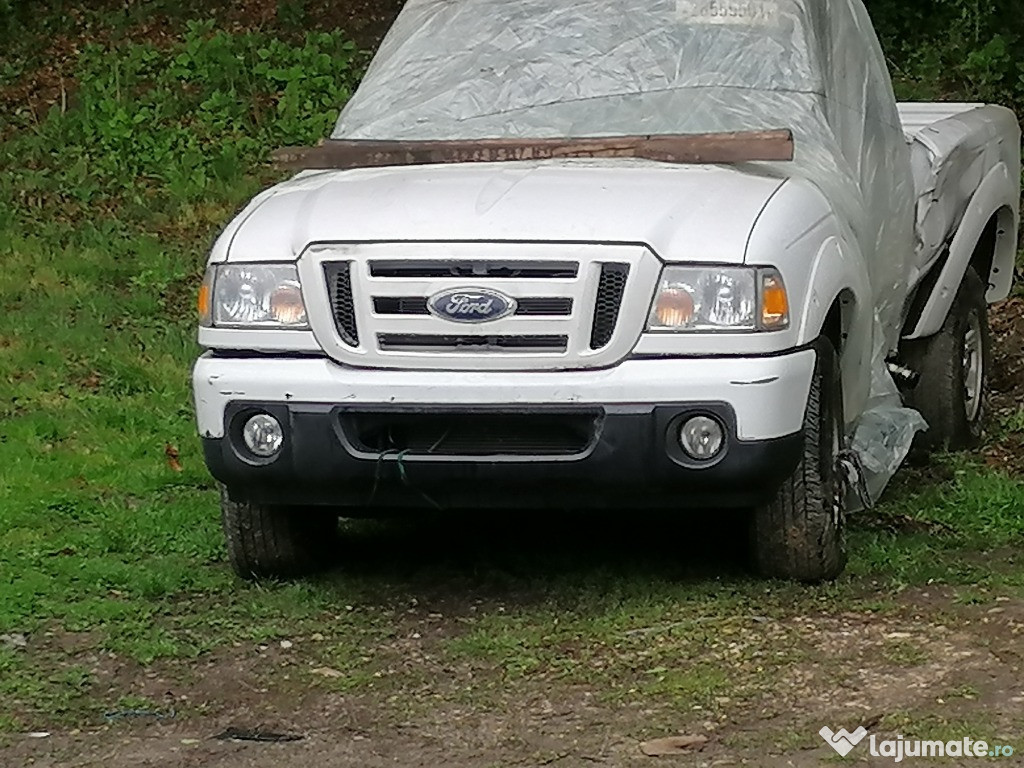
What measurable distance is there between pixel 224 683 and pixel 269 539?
2.69 ft

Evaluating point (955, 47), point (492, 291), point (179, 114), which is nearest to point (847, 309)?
point (492, 291)

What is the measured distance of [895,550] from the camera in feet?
18.4

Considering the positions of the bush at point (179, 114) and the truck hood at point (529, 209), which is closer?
the truck hood at point (529, 209)

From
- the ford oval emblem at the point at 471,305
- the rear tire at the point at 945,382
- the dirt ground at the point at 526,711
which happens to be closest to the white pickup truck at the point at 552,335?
the ford oval emblem at the point at 471,305

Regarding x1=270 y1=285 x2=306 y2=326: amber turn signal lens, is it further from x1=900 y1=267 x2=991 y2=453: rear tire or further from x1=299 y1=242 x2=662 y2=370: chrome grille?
x1=900 y1=267 x2=991 y2=453: rear tire

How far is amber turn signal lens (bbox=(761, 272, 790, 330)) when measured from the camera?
15.5 feet

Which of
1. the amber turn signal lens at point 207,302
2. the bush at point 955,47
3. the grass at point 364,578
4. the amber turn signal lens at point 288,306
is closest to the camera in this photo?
the grass at point 364,578

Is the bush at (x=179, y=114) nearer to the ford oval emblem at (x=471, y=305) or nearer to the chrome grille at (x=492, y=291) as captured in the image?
the chrome grille at (x=492, y=291)

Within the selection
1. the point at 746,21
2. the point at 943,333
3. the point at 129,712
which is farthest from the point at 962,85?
the point at 129,712

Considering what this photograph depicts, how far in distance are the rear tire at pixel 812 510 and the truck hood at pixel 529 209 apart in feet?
1.55

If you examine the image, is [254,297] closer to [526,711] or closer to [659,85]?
[526,711]

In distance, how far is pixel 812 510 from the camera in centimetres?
507

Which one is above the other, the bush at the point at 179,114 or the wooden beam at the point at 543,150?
the wooden beam at the point at 543,150

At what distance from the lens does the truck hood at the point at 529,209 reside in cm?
473
